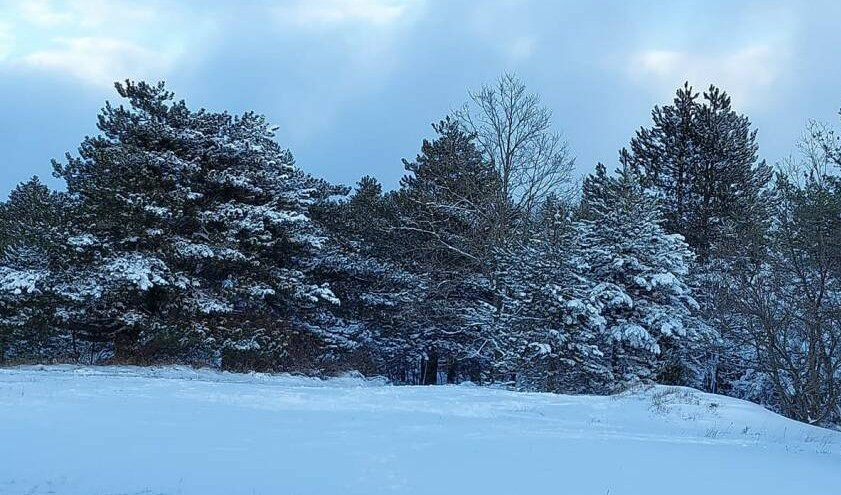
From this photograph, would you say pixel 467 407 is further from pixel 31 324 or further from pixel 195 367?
pixel 31 324

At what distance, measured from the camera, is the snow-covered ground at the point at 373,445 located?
5508 millimetres

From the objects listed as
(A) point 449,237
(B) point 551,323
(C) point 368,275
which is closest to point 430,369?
(C) point 368,275

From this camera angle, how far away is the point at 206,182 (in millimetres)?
20422

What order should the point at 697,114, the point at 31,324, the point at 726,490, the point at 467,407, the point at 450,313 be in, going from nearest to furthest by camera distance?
the point at 726,490 → the point at 467,407 → the point at 31,324 → the point at 450,313 → the point at 697,114

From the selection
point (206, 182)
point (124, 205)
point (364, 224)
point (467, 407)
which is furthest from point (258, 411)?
point (364, 224)

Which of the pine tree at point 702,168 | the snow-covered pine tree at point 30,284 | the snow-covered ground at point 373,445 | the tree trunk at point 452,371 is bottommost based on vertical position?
the snow-covered ground at point 373,445

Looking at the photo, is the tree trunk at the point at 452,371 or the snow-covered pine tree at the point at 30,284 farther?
the tree trunk at the point at 452,371

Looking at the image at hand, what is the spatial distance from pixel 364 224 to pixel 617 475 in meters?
20.0

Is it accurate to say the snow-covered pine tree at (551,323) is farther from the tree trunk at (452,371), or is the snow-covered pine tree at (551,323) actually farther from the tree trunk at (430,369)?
the tree trunk at (430,369)

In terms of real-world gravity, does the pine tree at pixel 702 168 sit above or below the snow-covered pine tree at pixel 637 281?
above

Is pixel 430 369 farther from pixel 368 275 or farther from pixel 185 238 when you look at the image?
pixel 185 238

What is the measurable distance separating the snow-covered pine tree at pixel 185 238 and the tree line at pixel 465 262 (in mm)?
76

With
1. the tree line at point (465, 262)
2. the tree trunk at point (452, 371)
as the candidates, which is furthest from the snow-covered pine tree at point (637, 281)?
the tree trunk at point (452, 371)

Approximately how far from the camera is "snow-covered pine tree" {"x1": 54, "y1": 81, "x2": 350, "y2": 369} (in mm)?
17938
